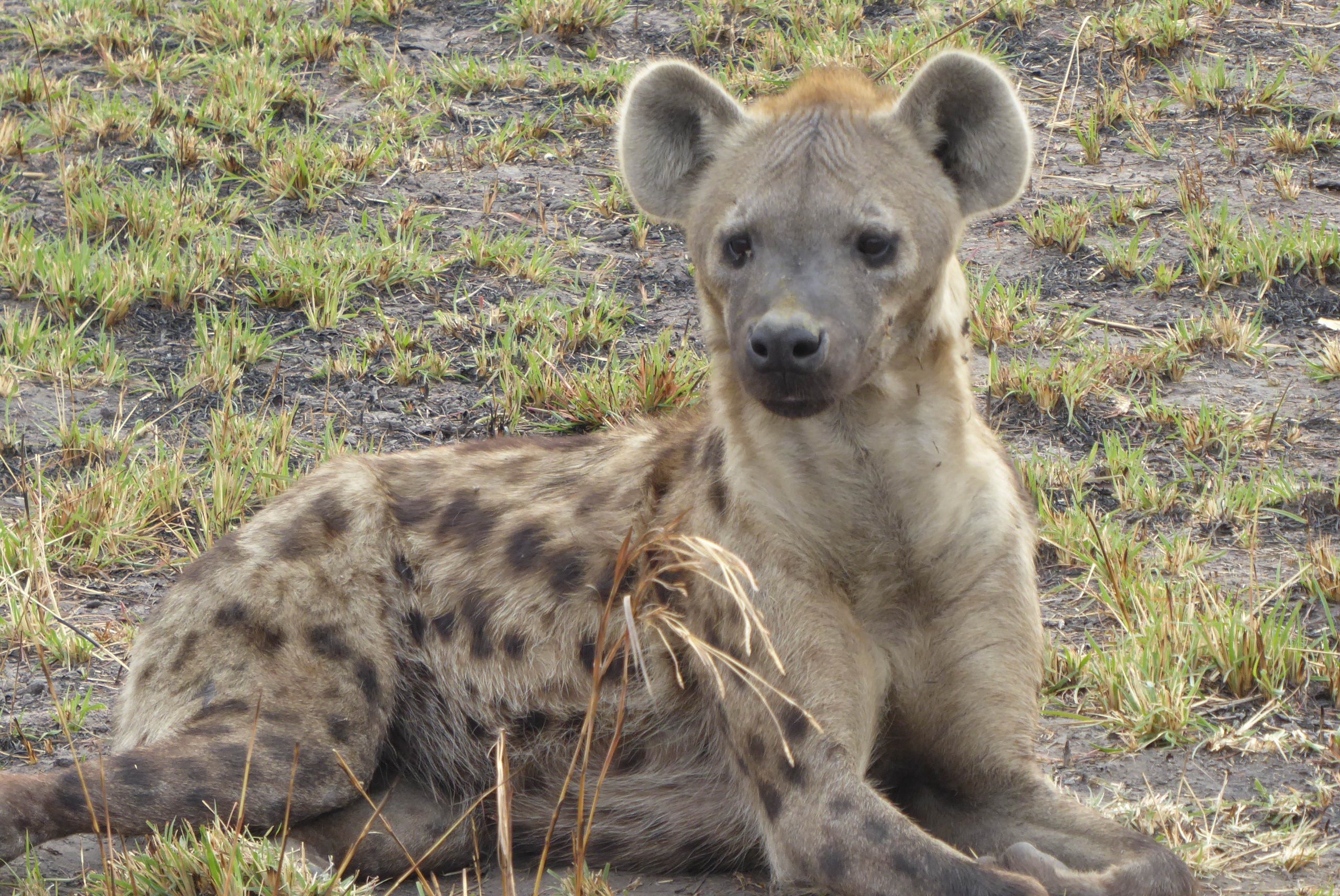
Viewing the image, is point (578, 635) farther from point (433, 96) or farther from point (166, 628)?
point (433, 96)

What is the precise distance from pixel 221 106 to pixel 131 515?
2.38 metres

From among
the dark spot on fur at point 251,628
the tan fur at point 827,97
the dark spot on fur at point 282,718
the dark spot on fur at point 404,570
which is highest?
the tan fur at point 827,97

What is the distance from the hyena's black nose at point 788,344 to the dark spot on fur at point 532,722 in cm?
94

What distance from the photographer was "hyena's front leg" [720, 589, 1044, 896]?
2.41 m

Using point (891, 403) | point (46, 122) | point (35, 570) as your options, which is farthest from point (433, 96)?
point (891, 403)

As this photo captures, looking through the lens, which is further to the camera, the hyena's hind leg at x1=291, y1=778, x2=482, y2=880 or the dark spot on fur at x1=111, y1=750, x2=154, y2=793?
the hyena's hind leg at x1=291, y1=778, x2=482, y2=880

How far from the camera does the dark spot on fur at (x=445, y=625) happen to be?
3148 millimetres

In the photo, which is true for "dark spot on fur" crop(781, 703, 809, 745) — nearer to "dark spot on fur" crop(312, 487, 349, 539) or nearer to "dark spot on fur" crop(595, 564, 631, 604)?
"dark spot on fur" crop(595, 564, 631, 604)

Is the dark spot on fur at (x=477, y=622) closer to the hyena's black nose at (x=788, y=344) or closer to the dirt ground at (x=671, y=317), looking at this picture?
the dirt ground at (x=671, y=317)

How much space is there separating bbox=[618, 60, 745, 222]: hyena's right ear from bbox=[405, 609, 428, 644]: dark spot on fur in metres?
0.94

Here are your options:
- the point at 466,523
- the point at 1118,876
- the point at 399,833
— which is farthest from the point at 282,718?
the point at 1118,876

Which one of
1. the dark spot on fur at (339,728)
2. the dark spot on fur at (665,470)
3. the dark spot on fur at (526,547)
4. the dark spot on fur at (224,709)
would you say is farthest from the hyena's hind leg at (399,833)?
the dark spot on fur at (665,470)

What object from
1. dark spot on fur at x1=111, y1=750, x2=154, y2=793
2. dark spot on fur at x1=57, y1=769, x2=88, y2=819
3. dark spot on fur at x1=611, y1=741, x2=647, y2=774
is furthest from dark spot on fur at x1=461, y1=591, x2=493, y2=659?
dark spot on fur at x1=57, y1=769, x2=88, y2=819

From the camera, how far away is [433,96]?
616cm
